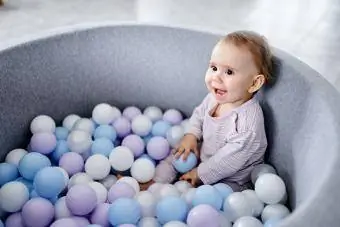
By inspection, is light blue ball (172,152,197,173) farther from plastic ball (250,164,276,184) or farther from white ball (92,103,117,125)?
white ball (92,103,117,125)

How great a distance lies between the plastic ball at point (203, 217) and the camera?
0.97 metres

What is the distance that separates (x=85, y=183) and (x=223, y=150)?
0.33 metres

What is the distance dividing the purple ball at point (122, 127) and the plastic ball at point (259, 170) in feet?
1.29

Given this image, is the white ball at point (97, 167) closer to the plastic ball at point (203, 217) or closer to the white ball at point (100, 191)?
the white ball at point (100, 191)

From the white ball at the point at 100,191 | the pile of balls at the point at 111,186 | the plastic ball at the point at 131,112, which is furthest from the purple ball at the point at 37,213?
the plastic ball at the point at 131,112

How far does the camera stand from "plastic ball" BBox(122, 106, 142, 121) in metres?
1.43

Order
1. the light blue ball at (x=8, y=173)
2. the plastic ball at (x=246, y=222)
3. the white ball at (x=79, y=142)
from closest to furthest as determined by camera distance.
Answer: the plastic ball at (x=246, y=222)
the light blue ball at (x=8, y=173)
the white ball at (x=79, y=142)

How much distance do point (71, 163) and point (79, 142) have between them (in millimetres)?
74

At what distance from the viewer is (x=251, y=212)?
3.49ft

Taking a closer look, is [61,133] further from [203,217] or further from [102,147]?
Result: [203,217]

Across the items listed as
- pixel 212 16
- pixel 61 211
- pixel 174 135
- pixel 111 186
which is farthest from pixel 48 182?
pixel 212 16

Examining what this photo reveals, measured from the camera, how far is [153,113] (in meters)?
1.43

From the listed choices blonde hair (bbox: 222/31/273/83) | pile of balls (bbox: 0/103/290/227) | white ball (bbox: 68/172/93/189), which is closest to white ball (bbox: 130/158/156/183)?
pile of balls (bbox: 0/103/290/227)

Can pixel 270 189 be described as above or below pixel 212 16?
below
